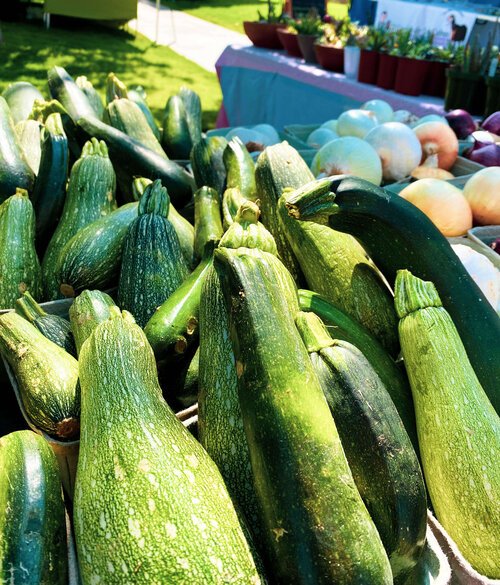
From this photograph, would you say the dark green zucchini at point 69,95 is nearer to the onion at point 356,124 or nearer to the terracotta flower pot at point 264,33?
the onion at point 356,124

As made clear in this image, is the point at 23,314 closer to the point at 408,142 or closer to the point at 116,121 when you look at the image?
the point at 116,121

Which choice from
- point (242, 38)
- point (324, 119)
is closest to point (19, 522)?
point (324, 119)

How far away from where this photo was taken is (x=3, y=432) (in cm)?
162

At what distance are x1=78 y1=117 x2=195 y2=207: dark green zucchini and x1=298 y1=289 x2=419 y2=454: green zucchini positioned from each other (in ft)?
3.55

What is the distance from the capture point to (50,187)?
209 cm

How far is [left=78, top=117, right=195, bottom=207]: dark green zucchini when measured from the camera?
2.30m

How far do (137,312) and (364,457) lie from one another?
0.82m

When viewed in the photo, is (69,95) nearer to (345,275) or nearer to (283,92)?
(345,275)

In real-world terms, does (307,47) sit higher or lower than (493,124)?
higher

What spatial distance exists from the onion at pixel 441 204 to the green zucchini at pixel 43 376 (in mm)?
1467

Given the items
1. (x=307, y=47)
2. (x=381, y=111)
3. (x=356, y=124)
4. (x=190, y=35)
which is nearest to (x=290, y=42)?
(x=307, y=47)

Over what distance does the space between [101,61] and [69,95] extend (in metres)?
7.23

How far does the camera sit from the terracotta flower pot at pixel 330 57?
534cm

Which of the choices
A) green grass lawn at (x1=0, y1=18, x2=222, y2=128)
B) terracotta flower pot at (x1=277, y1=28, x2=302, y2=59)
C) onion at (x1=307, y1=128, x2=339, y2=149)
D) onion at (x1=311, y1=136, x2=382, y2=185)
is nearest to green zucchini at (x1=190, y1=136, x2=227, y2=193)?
onion at (x1=311, y1=136, x2=382, y2=185)
